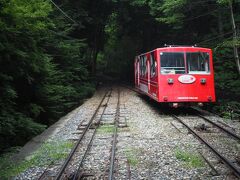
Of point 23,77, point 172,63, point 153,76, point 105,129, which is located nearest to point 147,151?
point 105,129

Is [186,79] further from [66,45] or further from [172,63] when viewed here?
[66,45]

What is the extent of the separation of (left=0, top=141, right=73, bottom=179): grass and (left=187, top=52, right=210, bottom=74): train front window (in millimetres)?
7211

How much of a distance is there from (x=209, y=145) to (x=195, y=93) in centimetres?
596

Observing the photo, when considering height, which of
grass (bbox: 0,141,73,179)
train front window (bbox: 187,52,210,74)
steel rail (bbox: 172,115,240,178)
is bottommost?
grass (bbox: 0,141,73,179)

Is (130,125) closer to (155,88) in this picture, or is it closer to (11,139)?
(155,88)

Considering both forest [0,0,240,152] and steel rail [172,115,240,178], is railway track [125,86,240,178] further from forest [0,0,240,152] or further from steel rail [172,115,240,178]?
forest [0,0,240,152]

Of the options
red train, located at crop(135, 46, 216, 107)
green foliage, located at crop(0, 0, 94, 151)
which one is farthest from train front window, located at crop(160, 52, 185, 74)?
green foliage, located at crop(0, 0, 94, 151)

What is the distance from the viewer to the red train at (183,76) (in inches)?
587

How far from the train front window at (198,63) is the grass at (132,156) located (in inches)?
274

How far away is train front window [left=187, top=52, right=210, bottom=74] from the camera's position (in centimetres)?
1520

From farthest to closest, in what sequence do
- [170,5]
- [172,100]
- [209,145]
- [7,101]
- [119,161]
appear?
[170,5]
[172,100]
[7,101]
[209,145]
[119,161]

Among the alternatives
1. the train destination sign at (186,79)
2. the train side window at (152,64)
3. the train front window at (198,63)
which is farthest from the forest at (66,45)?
the train side window at (152,64)

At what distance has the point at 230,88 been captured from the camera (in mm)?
18500

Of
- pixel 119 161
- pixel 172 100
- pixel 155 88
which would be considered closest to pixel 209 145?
pixel 119 161
